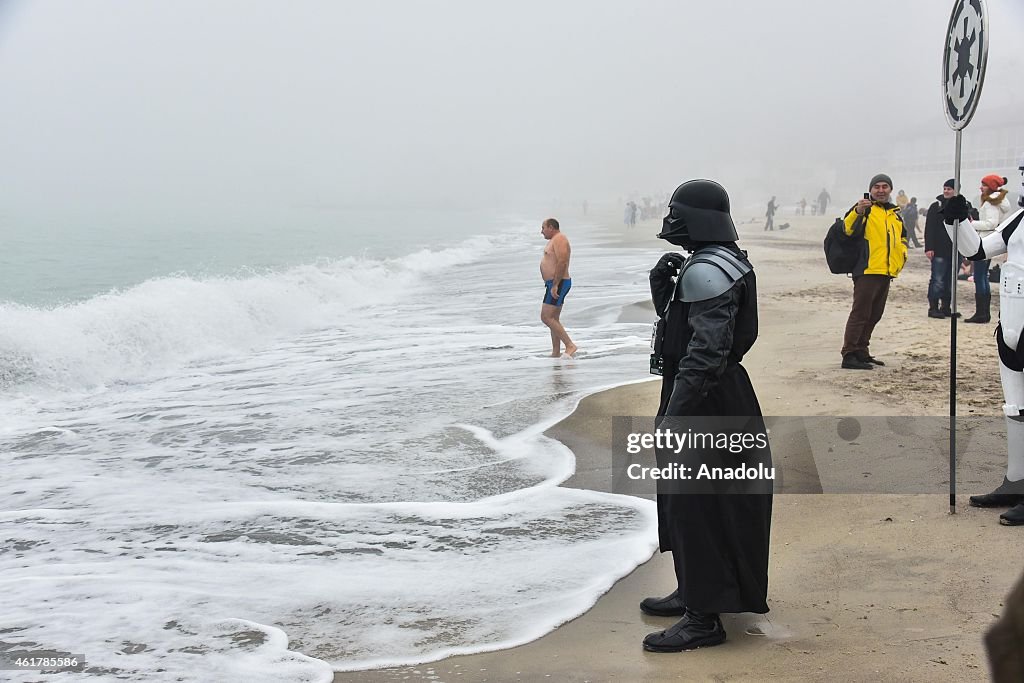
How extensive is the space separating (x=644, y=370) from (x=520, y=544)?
198 inches

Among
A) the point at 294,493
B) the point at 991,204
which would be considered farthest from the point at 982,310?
the point at 294,493

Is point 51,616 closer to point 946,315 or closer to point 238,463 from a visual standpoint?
point 238,463

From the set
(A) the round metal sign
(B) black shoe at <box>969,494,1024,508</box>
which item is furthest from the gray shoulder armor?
(B) black shoe at <box>969,494,1024,508</box>

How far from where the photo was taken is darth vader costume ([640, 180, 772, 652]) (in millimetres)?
3590

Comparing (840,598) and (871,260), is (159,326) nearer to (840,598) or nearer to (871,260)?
(871,260)

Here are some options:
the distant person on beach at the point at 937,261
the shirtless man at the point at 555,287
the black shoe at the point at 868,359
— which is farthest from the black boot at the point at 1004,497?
the distant person on beach at the point at 937,261

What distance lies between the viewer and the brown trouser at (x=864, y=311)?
871 centimetres

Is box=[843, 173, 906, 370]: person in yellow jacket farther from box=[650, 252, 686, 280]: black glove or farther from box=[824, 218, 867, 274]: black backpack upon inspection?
box=[650, 252, 686, 280]: black glove

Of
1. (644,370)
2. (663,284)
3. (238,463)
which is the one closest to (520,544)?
(663,284)

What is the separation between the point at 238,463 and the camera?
275 inches

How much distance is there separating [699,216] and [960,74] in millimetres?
2107

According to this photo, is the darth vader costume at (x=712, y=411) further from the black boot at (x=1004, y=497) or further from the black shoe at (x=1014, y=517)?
the black boot at (x=1004, y=497)

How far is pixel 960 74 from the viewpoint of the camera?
4.92 metres

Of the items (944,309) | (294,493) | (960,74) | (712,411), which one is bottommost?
(294,493)
